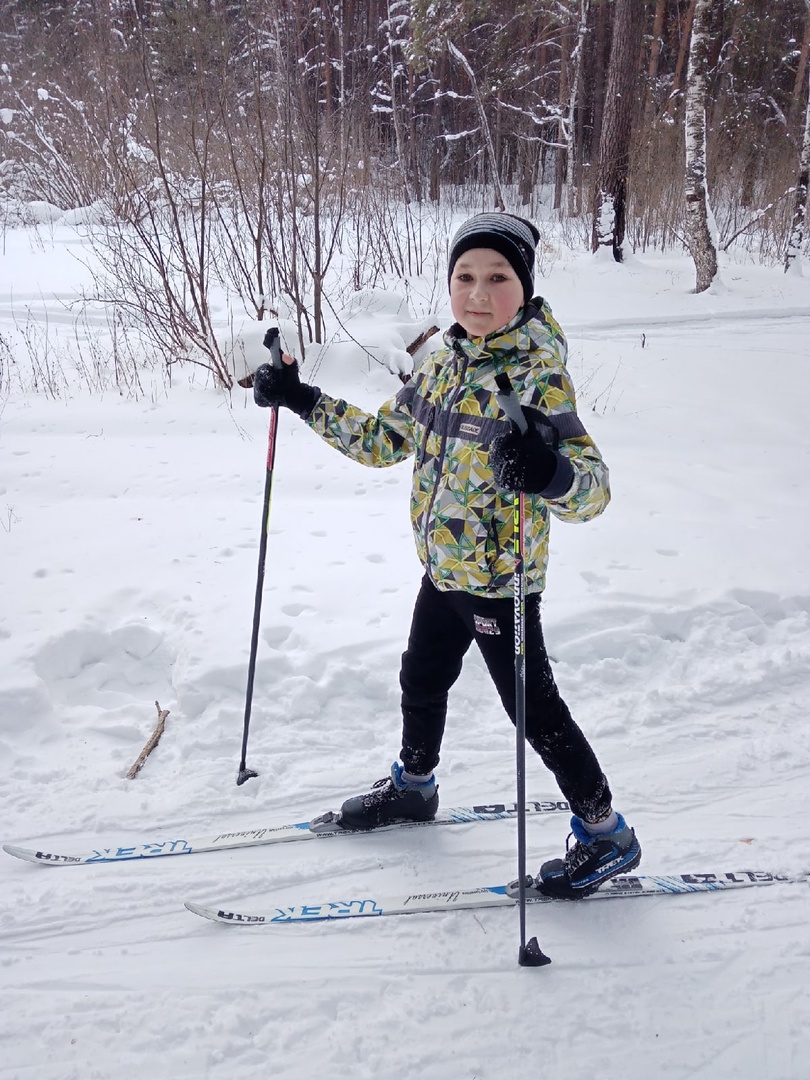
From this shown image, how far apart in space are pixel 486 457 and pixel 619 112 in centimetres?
1043

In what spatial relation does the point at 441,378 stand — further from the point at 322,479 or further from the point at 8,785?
the point at 322,479

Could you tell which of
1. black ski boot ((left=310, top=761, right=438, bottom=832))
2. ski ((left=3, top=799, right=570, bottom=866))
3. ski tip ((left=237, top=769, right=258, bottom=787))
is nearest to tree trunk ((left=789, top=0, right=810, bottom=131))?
ski ((left=3, top=799, right=570, bottom=866))

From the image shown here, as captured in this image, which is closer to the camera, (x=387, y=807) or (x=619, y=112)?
(x=387, y=807)

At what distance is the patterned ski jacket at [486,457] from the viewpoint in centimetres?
156

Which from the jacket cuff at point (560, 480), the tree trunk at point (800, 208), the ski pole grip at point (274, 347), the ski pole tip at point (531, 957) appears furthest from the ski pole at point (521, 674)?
the tree trunk at point (800, 208)

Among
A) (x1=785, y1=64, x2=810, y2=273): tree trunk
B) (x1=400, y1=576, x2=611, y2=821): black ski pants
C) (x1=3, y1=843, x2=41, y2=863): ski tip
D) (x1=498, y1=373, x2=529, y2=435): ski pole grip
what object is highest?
(x1=785, y1=64, x2=810, y2=273): tree trunk

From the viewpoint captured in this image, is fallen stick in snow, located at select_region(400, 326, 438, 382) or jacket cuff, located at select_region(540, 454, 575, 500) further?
fallen stick in snow, located at select_region(400, 326, 438, 382)

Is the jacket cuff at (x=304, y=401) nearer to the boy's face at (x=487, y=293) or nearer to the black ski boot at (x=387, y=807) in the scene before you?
the boy's face at (x=487, y=293)

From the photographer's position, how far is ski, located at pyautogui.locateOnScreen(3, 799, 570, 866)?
2.02m

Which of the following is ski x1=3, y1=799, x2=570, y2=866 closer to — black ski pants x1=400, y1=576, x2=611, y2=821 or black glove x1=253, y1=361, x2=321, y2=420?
black ski pants x1=400, y1=576, x2=611, y2=821

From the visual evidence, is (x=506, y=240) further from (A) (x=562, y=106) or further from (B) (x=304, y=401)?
(A) (x=562, y=106)

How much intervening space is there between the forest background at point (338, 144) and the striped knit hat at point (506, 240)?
155 inches

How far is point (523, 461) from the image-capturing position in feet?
4.65

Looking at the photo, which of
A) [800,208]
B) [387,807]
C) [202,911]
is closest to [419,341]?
[387,807]
